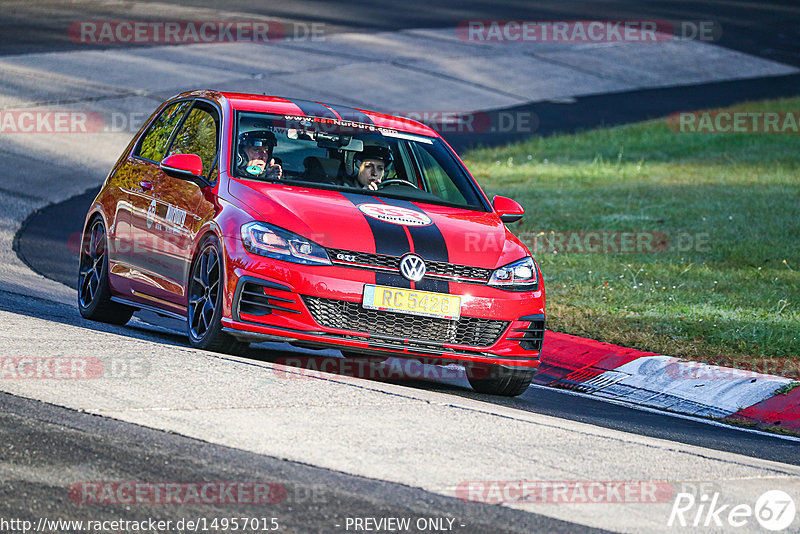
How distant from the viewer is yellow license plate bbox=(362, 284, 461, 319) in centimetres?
760

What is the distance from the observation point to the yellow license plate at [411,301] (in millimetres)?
7602

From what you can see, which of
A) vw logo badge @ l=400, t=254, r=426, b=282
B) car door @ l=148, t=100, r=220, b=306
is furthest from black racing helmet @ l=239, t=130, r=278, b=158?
vw logo badge @ l=400, t=254, r=426, b=282

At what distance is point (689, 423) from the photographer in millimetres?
8461

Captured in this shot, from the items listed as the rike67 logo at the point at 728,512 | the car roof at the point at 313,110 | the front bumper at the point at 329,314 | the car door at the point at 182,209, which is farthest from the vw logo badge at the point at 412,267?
the rike67 logo at the point at 728,512

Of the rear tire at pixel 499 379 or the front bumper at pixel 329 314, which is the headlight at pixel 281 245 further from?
the rear tire at pixel 499 379

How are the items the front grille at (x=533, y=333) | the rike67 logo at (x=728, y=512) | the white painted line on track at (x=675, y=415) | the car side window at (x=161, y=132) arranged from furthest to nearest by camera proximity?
the car side window at (x=161, y=132)
the white painted line on track at (x=675, y=415)
the front grille at (x=533, y=333)
the rike67 logo at (x=728, y=512)

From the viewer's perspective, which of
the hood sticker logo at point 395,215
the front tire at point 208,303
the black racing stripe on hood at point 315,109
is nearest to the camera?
the front tire at point 208,303

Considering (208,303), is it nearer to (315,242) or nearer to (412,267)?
(315,242)

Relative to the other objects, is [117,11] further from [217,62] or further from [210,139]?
[210,139]

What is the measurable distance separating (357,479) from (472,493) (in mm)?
476

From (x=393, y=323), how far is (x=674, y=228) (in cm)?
857

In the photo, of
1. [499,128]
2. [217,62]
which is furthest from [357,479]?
[217,62]

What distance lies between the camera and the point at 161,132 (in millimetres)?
9656

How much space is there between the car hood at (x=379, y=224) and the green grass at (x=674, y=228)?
2.33 meters
